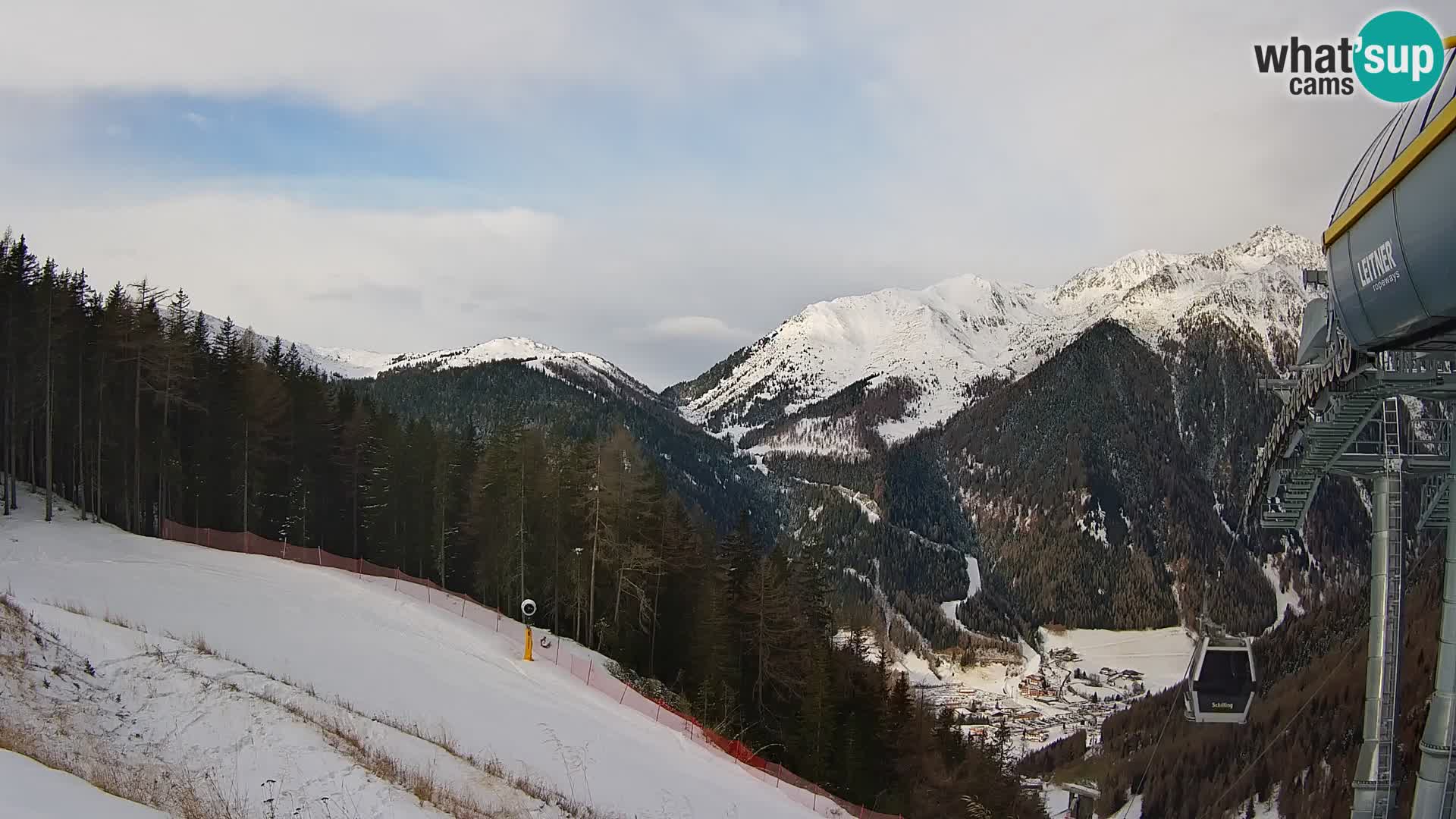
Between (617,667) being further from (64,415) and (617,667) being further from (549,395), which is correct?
(549,395)

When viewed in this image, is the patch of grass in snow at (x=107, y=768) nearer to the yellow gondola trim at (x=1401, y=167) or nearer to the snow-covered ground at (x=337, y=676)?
the snow-covered ground at (x=337, y=676)

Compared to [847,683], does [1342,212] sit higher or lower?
higher

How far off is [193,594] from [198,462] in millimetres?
22295

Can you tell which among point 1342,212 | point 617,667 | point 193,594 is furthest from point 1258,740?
point 193,594

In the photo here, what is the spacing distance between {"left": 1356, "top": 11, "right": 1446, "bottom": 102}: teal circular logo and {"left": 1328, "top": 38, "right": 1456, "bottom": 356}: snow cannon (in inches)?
83.3

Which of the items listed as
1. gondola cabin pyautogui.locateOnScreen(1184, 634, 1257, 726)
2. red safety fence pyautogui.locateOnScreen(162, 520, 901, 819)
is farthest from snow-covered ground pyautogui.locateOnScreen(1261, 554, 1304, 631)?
gondola cabin pyautogui.locateOnScreen(1184, 634, 1257, 726)

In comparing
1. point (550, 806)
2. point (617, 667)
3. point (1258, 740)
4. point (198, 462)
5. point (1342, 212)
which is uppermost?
point (1342, 212)

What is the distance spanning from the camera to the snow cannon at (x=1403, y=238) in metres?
8.17

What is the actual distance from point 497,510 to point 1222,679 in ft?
108

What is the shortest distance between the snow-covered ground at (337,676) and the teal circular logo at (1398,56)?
1502 cm

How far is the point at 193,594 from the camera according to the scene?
75.2 feet

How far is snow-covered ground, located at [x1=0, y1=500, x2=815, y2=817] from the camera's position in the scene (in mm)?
13461

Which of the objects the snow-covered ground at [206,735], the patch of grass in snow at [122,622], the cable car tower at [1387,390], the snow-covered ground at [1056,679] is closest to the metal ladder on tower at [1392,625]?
the cable car tower at [1387,390]

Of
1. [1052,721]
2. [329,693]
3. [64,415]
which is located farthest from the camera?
[1052,721]
